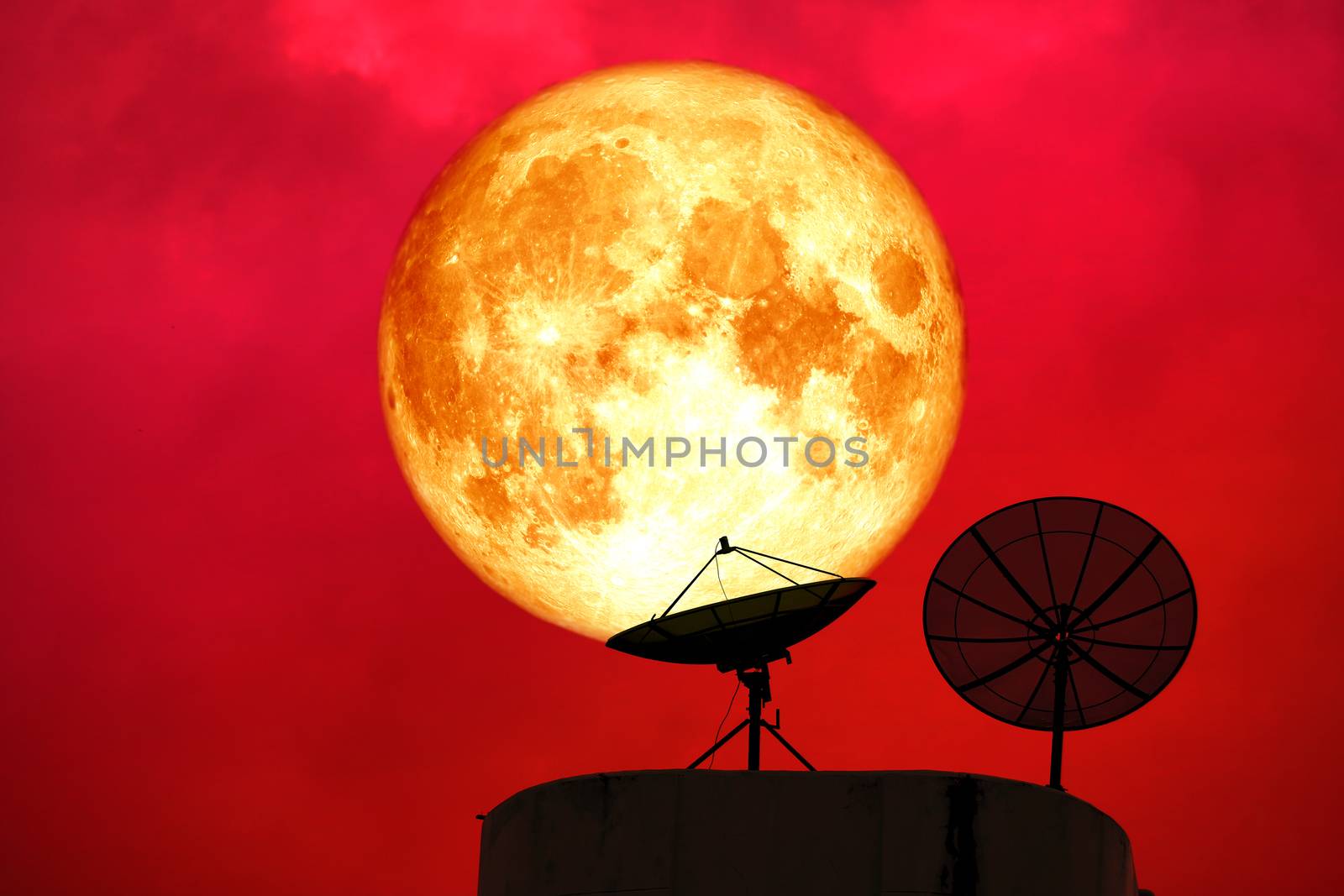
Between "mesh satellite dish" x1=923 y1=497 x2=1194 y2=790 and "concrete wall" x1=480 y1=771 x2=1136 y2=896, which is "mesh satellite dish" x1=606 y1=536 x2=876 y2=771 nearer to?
"concrete wall" x1=480 y1=771 x2=1136 y2=896

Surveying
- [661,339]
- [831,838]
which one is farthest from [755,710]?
[661,339]

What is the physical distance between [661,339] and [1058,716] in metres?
6.27

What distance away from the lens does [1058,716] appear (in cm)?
1964

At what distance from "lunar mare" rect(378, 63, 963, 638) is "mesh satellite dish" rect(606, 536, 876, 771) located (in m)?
0.46

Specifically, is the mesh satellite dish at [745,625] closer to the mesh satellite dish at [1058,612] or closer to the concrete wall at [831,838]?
the concrete wall at [831,838]

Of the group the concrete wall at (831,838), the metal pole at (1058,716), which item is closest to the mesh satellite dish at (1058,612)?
the metal pole at (1058,716)

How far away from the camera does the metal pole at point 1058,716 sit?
62.3 ft

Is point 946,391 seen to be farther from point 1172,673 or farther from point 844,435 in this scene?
point 1172,673

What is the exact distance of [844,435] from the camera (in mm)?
18531

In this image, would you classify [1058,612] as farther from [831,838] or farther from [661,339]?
[661,339]

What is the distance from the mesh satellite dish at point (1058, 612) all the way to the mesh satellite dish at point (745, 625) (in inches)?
79.7

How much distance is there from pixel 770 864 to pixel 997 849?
2146mm

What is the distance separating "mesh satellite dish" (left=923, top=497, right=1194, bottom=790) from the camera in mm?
20188

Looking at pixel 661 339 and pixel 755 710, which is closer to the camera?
pixel 661 339
